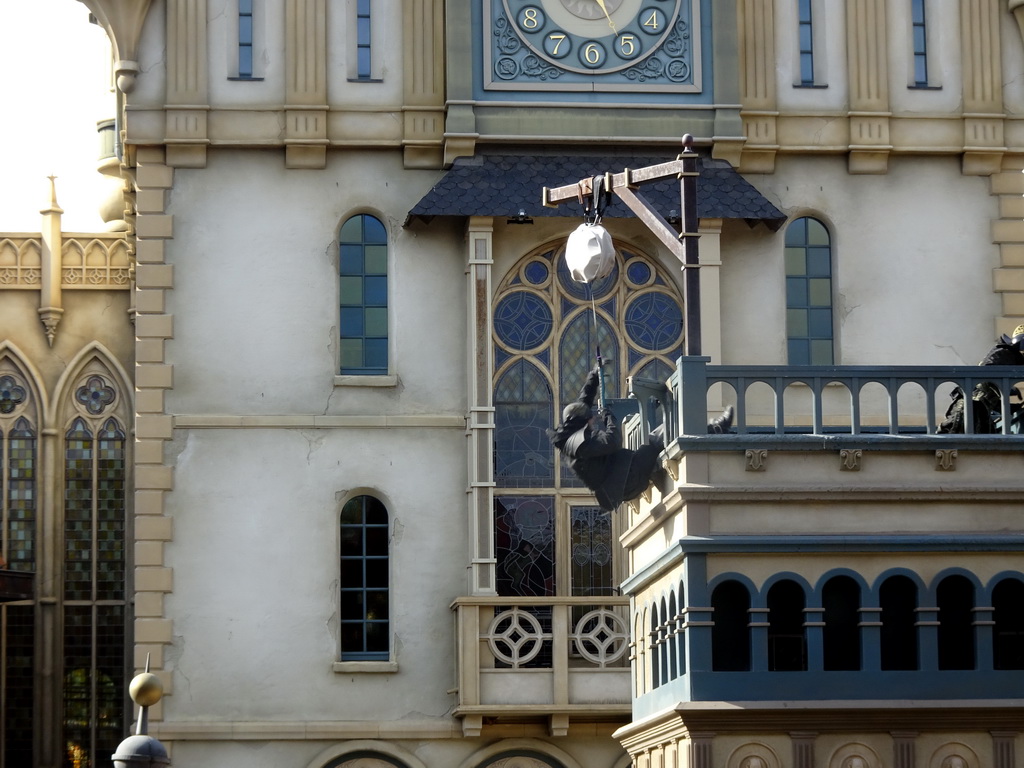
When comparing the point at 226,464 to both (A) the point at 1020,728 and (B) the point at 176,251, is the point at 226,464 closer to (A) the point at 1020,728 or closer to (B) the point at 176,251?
(B) the point at 176,251

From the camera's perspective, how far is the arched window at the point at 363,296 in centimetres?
3125

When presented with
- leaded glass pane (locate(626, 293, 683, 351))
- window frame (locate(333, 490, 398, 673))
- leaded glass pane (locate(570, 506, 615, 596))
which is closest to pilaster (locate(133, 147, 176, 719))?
window frame (locate(333, 490, 398, 673))

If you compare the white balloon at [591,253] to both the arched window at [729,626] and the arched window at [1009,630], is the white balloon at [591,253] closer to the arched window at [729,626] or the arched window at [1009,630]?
the arched window at [729,626]

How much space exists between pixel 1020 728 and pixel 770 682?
2144mm

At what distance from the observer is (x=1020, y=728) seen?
67.5 ft

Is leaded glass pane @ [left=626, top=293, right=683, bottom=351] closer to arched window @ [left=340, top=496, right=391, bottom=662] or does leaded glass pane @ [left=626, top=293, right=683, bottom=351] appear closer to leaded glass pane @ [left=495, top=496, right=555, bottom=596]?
leaded glass pane @ [left=495, top=496, right=555, bottom=596]

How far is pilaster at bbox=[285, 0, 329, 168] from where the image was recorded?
31281mm

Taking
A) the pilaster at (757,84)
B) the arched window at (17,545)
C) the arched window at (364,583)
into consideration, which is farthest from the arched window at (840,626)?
the arched window at (17,545)

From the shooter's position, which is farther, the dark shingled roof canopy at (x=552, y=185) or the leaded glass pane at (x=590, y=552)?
the leaded glass pane at (x=590, y=552)

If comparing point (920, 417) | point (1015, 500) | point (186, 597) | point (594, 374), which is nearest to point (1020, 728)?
point (1015, 500)

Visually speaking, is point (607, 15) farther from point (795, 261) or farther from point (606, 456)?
point (606, 456)

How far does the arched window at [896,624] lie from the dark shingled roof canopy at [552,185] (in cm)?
1037

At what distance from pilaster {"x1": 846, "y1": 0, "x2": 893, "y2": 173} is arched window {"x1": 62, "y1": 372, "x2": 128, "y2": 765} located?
11.0 metres

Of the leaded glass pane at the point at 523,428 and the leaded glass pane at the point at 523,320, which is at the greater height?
the leaded glass pane at the point at 523,320
